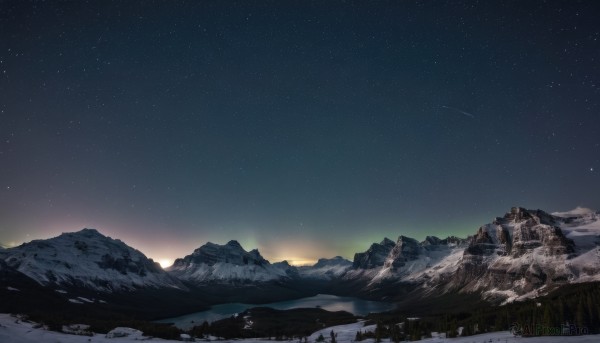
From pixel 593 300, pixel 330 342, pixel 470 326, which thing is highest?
pixel 593 300

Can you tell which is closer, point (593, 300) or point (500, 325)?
point (500, 325)

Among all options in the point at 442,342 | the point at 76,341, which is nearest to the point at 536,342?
the point at 442,342

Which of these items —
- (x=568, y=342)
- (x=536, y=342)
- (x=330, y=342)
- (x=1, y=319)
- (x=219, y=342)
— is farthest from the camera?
(x=330, y=342)

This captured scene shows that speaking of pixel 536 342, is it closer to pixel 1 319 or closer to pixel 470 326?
pixel 470 326

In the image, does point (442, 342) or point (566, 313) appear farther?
point (566, 313)

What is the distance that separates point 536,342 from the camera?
100625mm

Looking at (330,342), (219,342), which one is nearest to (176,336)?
(219,342)

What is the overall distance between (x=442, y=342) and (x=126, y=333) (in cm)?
11518

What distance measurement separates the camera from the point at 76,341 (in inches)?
4205

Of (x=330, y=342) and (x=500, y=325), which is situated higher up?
(x=500, y=325)

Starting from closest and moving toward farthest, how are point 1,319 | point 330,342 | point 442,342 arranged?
point 1,319 < point 442,342 < point 330,342

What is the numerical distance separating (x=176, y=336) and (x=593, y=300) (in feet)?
630

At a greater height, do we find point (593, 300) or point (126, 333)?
point (593, 300)

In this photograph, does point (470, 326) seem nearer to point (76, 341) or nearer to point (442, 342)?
point (442, 342)
